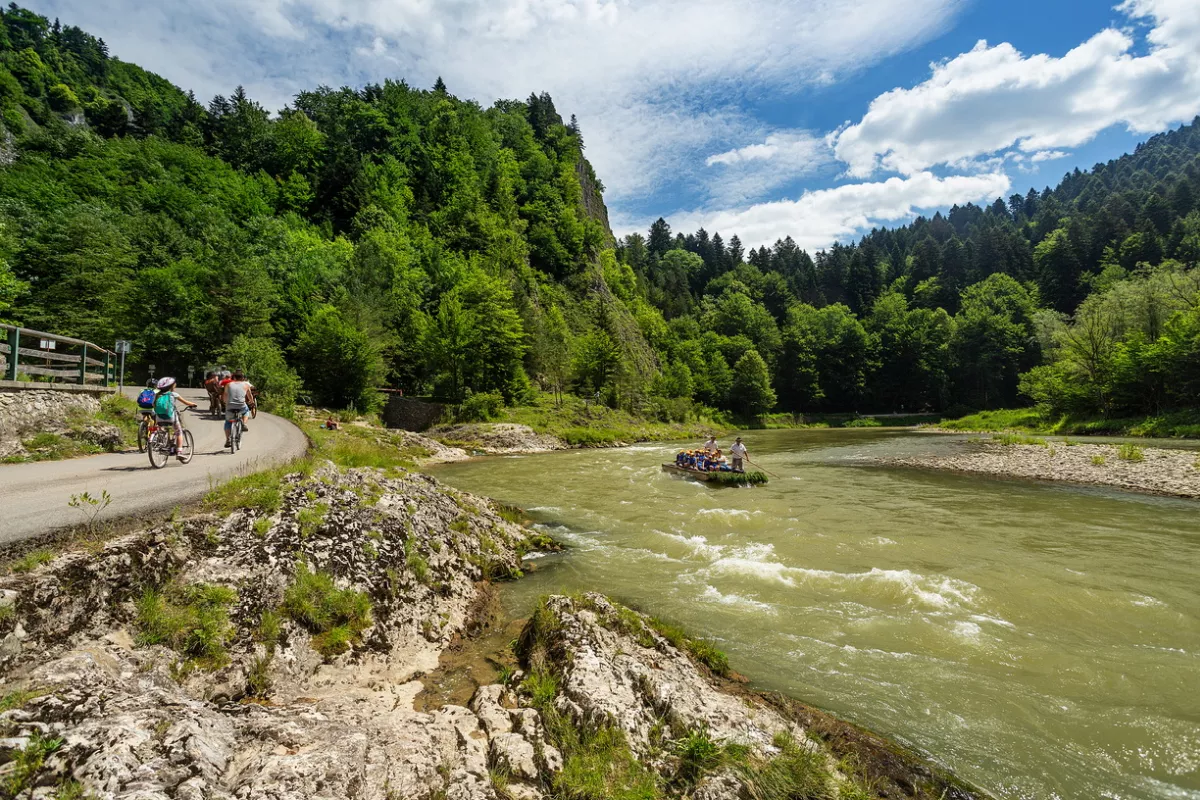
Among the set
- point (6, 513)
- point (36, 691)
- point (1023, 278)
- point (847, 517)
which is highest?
point (1023, 278)

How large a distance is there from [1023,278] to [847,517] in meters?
145

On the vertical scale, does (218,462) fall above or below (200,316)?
below

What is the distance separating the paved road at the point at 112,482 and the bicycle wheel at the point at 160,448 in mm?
183

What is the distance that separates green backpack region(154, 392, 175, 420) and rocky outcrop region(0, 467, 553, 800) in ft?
17.7

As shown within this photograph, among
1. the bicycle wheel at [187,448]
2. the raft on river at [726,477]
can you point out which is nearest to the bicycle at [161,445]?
the bicycle wheel at [187,448]

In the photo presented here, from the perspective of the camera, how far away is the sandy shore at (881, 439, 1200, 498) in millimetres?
21484

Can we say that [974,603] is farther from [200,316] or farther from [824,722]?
[200,316]

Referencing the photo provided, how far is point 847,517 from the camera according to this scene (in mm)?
16922

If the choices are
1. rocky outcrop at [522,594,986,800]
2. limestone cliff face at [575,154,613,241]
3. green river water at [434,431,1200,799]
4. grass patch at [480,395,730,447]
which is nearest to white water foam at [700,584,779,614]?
green river water at [434,431,1200,799]

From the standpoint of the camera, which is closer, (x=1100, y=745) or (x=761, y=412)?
(x=1100, y=745)

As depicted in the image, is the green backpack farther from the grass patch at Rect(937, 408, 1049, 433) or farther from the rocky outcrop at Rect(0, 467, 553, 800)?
the grass patch at Rect(937, 408, 1049, 433)

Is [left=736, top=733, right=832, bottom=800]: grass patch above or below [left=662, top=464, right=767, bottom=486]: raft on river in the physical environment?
above

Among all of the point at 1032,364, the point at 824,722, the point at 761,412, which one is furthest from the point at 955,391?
the point at 824,722

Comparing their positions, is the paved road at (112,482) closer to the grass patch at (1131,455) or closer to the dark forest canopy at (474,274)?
the dark forest canopy at (474,274)
